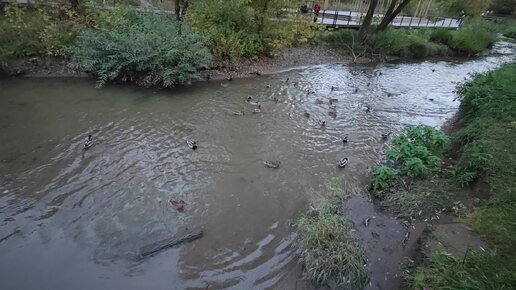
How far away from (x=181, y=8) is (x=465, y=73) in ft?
52.0

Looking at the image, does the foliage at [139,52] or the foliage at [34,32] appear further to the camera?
the foliage at [34,32]

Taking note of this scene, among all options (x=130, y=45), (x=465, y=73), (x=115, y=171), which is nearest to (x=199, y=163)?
(x=115, y=171)

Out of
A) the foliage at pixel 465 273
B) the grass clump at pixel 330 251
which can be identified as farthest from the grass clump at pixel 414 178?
the foliage at pixel 465 273

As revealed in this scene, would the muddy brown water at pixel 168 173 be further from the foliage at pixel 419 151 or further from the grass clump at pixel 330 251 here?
the foliage at pixel 419 151

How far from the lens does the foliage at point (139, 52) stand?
37.7ft

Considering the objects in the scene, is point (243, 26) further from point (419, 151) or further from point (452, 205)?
point (452, 205)

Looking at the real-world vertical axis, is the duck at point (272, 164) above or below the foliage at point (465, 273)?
below

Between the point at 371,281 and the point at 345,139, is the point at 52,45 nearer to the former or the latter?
the point at 345,139

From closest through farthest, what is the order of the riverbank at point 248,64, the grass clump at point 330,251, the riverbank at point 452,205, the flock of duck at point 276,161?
the riverbank at point 452,205 < the grass clump at point 330,251 < the flock of duck at point 276,161 < the riverbank at point 248,64

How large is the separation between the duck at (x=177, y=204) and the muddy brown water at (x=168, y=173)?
0.08 meters

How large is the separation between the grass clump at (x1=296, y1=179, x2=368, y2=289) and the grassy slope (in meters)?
0.87

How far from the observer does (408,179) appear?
6887mm

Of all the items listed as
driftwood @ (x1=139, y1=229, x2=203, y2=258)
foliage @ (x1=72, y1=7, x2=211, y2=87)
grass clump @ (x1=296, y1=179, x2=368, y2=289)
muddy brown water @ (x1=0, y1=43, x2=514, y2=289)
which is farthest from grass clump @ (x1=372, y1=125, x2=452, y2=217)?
foliage @ (x1=72, y1=7, x2=211, y2=87)

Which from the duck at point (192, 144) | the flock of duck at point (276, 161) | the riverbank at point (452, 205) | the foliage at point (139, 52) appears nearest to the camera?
the riverbank at point (452, 205)
